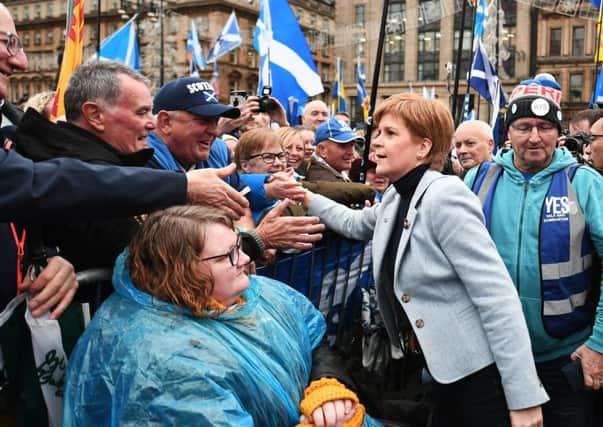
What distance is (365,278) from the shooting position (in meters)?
3.69

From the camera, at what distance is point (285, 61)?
26.7ft

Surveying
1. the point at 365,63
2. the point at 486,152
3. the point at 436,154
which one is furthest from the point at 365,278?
the point at 365,63

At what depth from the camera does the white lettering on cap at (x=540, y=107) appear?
10.9 ft

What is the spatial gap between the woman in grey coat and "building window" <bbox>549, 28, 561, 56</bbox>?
2695 inches

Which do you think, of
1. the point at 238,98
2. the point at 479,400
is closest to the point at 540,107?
the point at 479,400

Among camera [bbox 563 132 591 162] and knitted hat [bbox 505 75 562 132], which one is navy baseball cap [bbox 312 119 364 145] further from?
knitted hat [bbox 505 75 562 132]

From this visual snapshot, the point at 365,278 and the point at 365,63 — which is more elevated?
the point at 365,63

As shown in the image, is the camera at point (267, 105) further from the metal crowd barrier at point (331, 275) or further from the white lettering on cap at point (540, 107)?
the white lettering on cap at point (540, 107)

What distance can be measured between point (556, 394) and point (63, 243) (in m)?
2.33

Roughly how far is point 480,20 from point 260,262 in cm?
964

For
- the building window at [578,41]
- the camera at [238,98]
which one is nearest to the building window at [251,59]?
the building window at [578,41]

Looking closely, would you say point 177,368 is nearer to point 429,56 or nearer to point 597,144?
point 597,144

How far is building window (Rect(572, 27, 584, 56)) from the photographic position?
63.6 m

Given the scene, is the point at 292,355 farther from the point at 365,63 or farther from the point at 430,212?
the point at 365,63
